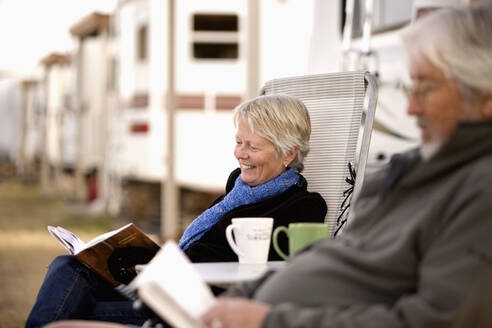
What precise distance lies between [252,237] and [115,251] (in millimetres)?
446

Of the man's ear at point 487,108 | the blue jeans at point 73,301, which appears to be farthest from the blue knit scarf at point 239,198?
the man's ear at point 487,108

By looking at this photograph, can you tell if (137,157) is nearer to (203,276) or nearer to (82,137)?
(82,137)

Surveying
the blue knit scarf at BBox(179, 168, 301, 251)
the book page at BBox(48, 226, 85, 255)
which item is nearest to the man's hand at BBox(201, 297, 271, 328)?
the book page at BBox(48, 226, 85, 255)

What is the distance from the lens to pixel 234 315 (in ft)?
4.79

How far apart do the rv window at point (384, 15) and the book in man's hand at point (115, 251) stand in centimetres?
250

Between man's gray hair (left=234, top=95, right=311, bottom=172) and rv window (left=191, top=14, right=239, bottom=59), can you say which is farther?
rv window (left=191, top=14, right=239, bottom=59)

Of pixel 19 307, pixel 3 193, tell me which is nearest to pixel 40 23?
pixel 3 193

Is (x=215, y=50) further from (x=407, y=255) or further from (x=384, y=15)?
(x=407, y=255)

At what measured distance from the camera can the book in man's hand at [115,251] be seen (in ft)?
7.32

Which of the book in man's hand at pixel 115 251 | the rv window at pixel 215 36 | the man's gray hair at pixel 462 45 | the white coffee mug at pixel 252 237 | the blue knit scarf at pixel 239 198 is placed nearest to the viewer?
the man's gray hair at pixel 462 45

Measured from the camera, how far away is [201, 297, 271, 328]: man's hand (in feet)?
4.77

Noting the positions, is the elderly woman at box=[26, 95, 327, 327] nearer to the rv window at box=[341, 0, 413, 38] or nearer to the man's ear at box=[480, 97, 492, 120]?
the man's ear at box=[480, 97, 492, 120]

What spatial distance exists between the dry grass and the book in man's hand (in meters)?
2.03

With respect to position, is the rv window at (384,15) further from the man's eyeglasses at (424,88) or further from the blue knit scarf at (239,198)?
the man's eyeglasses at (424,88)
